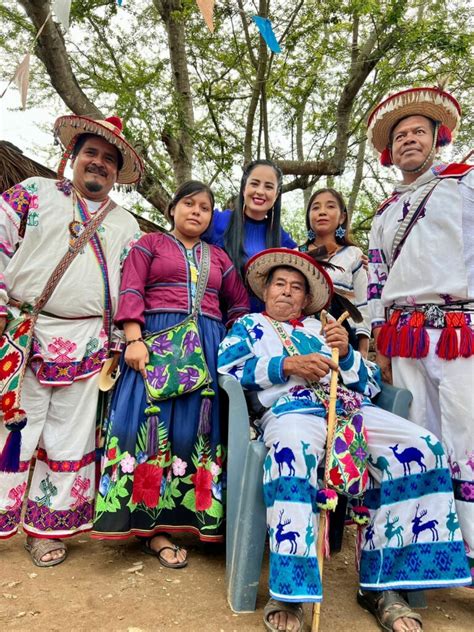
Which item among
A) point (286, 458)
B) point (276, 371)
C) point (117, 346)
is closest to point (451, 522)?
point (286, 458)

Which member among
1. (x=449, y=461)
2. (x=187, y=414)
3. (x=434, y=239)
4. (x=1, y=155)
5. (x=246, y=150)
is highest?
(x=246, y=150)

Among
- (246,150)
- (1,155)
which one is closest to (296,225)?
(246,150)

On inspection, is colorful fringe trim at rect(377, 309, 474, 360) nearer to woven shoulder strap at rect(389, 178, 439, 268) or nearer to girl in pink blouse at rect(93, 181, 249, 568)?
Result: woven shoulder strap at rect(389, 178, 439, 268)

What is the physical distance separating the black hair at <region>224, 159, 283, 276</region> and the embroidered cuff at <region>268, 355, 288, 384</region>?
901mm

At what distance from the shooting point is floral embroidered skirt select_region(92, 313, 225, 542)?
257 cm

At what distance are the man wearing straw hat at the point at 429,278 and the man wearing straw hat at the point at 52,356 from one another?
1.54 m

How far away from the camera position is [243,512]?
2260 millimetres

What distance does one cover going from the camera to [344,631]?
2.14m

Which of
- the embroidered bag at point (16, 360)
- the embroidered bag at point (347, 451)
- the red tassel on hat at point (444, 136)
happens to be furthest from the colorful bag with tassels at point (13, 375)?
the red tassel on hat at point (444, 136)

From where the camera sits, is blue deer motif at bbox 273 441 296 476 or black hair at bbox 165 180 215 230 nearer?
blue deer motif at bbox 273 441 296 476

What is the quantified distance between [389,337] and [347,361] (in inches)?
12.6

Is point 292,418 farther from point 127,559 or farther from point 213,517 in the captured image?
point 127,559

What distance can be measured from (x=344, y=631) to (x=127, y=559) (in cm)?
116

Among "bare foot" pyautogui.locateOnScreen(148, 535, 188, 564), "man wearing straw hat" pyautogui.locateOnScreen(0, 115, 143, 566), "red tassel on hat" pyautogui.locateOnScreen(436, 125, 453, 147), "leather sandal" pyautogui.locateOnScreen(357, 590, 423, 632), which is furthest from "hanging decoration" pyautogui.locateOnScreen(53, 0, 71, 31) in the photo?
"leather sandal" pyautogui.locateOnScreen(357, 590, 423, 632)
